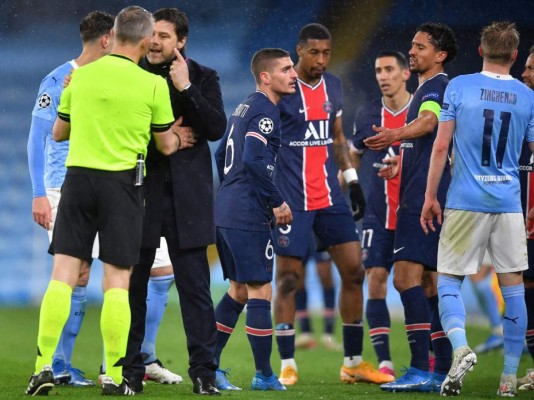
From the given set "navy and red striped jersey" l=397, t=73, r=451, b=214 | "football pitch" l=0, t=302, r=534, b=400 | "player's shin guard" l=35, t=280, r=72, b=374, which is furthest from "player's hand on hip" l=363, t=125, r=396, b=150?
"player's shin guard" l=35, t=280, r=72, b=374

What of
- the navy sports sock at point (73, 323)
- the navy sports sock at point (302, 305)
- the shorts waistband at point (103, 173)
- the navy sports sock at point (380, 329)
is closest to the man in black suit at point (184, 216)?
the shorts waistband at point (103, 173)

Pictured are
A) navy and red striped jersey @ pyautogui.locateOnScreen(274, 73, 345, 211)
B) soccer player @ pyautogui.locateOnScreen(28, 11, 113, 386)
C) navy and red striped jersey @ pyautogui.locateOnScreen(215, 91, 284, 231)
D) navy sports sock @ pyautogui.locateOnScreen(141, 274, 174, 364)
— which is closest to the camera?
navy and red striped jersey @ pyautogui.locateOnScreen(215, 91, 284, 231)

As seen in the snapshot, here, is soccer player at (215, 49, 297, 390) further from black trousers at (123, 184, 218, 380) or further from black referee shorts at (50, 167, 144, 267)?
black referee shorts at (50, 167, 144, 267)

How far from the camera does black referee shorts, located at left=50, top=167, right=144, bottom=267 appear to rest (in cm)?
510

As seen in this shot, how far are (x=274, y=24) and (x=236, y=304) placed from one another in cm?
1061

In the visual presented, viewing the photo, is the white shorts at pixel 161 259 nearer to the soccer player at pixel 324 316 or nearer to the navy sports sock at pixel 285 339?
the navy sports sock at pixel 285 339

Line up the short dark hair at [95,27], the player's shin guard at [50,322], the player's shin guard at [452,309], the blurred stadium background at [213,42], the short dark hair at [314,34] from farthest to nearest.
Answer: the blurred stadium background at [213,42]
the short dark hair at [314,34]
the short dark hair at [95,27]
the player's shin guard at [452,309]
the player's shin guard at [50,322]

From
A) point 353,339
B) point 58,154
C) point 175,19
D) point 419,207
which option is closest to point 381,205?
point 353,339

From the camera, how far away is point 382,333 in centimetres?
729

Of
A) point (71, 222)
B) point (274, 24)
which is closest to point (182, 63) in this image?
point (71, 222)

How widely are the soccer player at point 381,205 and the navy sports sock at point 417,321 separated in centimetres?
81

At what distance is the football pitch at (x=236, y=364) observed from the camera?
5853 millimetres

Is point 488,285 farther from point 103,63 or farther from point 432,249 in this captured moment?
point 103,63

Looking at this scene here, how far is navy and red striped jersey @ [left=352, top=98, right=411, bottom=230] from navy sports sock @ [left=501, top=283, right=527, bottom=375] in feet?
5.37
